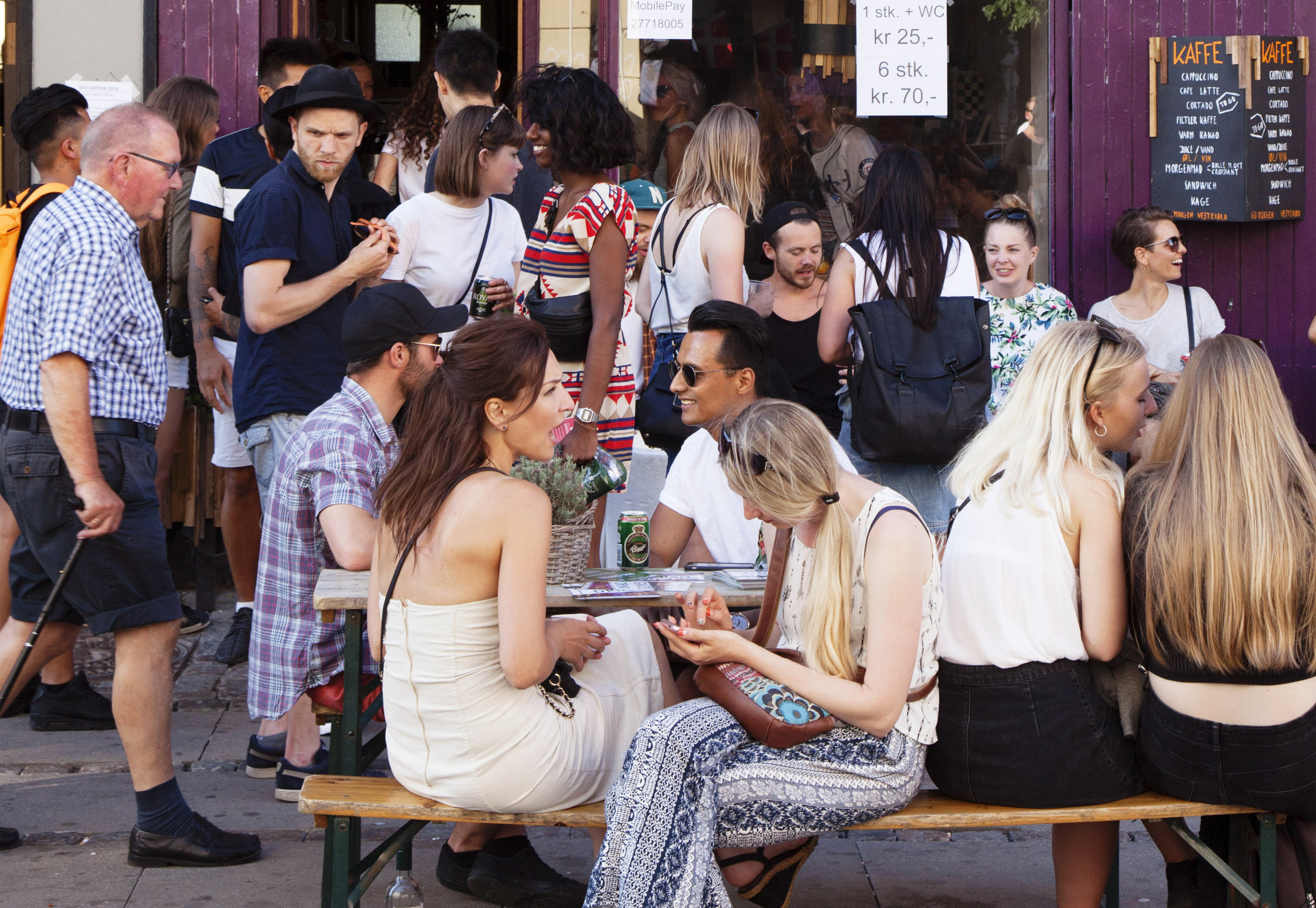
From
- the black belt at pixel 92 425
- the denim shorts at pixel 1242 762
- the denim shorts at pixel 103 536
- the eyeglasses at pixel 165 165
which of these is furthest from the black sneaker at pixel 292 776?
the denim shorts at pixel 1242 762

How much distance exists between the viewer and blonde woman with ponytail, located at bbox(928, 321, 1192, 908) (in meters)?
3.04

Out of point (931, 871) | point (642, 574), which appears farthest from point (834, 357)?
point (931, 871)

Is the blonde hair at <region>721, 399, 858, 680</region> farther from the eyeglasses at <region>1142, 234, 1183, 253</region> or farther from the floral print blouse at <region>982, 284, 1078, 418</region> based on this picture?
the eyeglasses at <region>1142, 234, 1183, 253</region>

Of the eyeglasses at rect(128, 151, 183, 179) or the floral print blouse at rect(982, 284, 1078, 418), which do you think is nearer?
Answer: the eyeglasses at rect(128, 151, 183, 179)

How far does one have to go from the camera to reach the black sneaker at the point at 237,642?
573 centimetres

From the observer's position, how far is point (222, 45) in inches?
243

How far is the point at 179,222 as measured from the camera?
5.91 m

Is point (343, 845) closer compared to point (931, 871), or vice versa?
point (343, 845)

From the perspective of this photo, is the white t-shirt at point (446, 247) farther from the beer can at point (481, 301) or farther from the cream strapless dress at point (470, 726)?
the cream strapless dress at point (470, 726)

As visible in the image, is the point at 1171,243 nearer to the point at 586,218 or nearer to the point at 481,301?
the point at 586,218

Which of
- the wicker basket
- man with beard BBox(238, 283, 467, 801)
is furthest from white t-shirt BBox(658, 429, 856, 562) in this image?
man with beard BBox(238, 283, 467, 801)

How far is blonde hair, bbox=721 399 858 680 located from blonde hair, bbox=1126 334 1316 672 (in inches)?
26.1

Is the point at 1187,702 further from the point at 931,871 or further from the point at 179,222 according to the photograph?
the point at 179,222

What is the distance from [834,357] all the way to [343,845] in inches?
97.2
